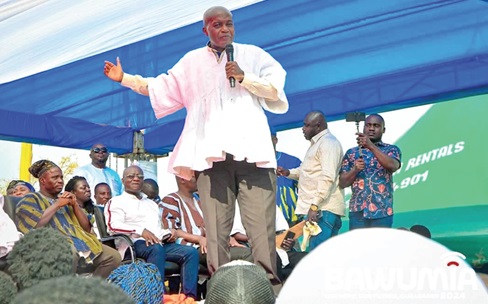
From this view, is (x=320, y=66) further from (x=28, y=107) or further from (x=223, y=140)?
(x=223, y=140)

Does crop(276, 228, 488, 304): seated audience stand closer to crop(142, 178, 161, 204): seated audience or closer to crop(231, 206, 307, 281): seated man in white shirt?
crop(231, 206, 307, 281): seated man in white shirt

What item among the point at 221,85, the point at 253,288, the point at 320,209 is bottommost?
the point at 253,288

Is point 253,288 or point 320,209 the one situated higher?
point 320,209

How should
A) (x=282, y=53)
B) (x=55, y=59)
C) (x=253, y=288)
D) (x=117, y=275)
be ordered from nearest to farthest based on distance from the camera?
(x=253, y=288), (x=117, y=275), (x=55, y=59), (x=282, y=53)

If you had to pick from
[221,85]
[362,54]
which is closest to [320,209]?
[362,54]

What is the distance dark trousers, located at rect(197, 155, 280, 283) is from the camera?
360 cm

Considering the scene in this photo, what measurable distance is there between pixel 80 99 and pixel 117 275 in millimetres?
4789

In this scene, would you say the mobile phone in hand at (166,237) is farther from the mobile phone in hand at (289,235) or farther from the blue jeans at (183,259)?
the mobile phone in hand at (289,235)

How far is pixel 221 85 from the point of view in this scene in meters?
3.66

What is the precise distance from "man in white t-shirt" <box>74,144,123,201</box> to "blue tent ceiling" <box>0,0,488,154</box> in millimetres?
765

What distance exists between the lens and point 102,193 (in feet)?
23.1

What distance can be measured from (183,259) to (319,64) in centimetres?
289

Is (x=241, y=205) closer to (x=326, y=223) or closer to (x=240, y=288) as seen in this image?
(x=240, y=288)

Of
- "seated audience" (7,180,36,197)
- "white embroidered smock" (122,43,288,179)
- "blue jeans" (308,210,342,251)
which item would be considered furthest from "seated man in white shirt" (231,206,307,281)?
"white embroidered smock" (122,43,288,179)
